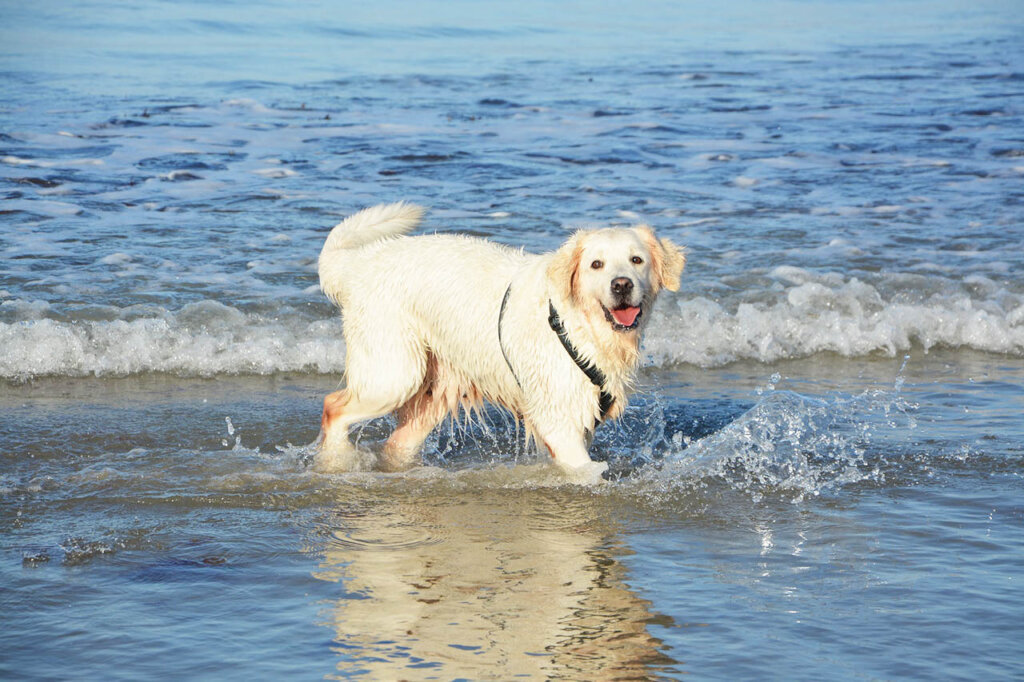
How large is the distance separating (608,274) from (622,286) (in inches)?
3.5

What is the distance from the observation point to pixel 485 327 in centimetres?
596

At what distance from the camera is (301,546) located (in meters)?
5.09

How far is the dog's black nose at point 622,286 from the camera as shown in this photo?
5402 mm

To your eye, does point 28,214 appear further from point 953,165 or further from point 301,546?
point 953,165

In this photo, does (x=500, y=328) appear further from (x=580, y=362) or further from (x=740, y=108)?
(x=740, y=108)

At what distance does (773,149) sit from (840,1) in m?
23.1

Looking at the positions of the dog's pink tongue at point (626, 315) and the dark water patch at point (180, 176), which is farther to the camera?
the dark water patch at point (180, 176)

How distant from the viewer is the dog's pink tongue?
5.53 meters

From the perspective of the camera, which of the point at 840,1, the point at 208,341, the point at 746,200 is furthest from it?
the point at 840,1

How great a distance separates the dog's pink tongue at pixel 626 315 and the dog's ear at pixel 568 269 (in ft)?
0.68

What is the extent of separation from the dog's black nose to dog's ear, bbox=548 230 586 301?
0.68 feet

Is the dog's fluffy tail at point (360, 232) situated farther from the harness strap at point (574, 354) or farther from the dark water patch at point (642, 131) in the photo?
the dark water patch at point (642, 131)

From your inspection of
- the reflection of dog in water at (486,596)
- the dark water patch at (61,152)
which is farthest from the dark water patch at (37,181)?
the reflection of dog in water at (486,596)

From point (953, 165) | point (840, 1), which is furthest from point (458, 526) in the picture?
point (840, 1)
